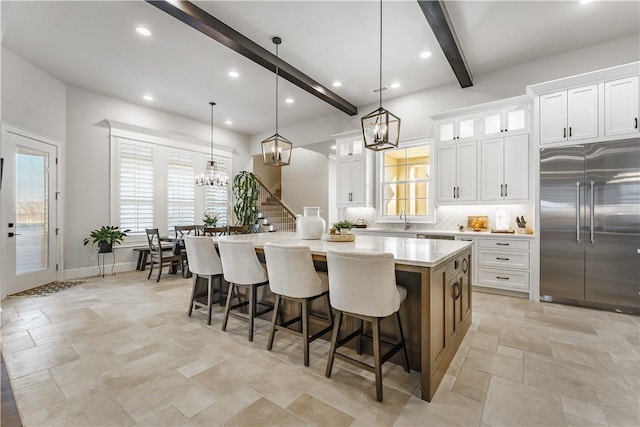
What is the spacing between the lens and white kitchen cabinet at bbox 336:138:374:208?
5.89 m

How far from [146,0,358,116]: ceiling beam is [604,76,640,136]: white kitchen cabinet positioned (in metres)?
3.94

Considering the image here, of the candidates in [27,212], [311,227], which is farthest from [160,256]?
[311,227]

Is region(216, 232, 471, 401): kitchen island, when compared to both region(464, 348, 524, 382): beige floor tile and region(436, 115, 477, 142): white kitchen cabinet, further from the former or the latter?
region(436, 115, 477, 142): white kitchen cabinet

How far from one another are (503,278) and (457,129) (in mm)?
2423

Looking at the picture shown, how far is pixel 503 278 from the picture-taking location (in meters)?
4.23

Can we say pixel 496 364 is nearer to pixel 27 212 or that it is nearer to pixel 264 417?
pixel 264 417

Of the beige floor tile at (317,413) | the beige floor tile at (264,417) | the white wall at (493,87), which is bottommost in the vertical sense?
the beige floor tile at (264,417)

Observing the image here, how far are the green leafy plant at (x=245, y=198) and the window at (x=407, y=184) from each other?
12.3 ft

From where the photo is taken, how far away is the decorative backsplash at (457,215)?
15.0 feet

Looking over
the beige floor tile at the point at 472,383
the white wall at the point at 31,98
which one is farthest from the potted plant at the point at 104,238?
the beige floor tile at the point at 472,383

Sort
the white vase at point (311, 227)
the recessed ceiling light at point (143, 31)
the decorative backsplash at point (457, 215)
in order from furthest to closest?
1. the decorative backsplash at point (457, 215)
2. the recessed ceiling light at point (143, 31)
3. the white vase at point (311, 227)

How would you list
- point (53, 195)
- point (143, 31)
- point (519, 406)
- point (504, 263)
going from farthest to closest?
1. point (53, 195)
2. point (504, 263)
3. point (143, 31)
4. point (519, 406)

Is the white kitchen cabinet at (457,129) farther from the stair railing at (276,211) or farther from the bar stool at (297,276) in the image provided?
the stair railing at (276,211)

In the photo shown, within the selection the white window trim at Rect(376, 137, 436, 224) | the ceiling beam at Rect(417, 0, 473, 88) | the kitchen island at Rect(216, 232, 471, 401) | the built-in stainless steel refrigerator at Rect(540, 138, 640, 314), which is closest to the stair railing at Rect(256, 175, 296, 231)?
the white window trim at Rect(376, 137, 436, 224)
